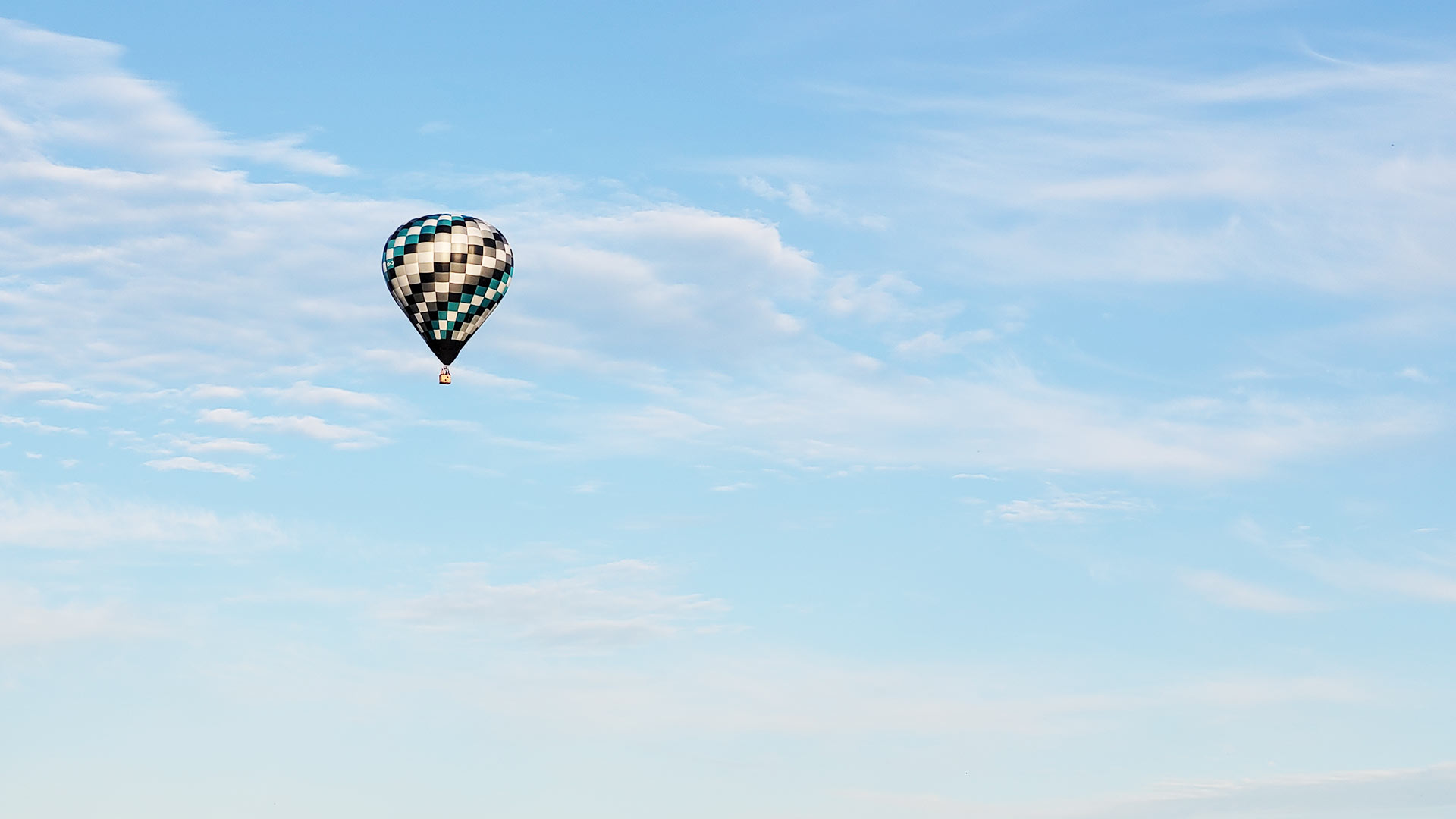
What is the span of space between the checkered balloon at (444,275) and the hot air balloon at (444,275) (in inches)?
1.8

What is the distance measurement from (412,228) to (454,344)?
8.16 m

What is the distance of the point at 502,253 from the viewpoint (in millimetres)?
153000

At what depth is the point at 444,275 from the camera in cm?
15025

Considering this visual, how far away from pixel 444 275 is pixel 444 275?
5cm

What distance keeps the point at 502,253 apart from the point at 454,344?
22.8ft

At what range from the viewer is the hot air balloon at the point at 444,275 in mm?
150125

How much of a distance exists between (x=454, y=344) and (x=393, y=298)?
529 cm

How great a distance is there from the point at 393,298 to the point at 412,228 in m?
5.09

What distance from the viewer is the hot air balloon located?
15012 centimetres

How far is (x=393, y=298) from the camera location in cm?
15288

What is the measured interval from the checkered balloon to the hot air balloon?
45mm

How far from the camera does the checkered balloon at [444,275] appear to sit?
493 feet

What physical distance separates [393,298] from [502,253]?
791cm
